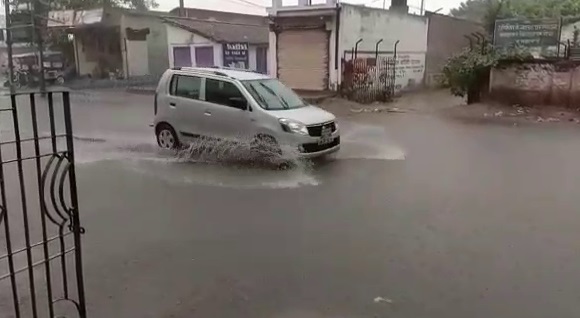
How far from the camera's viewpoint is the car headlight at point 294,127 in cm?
879

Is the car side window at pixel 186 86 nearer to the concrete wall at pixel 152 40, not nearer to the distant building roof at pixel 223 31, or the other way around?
the distant building roof at pixel 223 31

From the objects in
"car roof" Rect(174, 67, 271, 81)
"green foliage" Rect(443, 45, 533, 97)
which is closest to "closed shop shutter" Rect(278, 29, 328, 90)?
"green foliage" Rect(443, 45, 533, 97)

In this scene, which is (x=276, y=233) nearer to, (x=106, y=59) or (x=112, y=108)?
(x=112, y=108)

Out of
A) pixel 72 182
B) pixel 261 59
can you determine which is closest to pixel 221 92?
pixel 72 182

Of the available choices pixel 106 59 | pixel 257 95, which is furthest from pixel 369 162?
pixel 106 59

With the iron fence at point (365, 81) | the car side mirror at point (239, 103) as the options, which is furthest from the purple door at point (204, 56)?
the car side mirror at point (239, 103)

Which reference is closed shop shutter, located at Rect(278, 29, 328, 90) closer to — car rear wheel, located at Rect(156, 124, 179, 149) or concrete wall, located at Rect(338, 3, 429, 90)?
concrete wall, located at Rect(338, 3, 429, 90)

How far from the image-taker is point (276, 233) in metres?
5.66

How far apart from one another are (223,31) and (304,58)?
31.8 ft

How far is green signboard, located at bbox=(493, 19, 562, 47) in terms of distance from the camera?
17594 mm

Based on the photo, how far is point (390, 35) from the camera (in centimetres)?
2292

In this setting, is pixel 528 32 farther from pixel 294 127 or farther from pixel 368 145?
pixel 294 127

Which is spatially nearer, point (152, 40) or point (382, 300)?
point (382, 300)

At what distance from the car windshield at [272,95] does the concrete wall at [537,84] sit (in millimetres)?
9724
